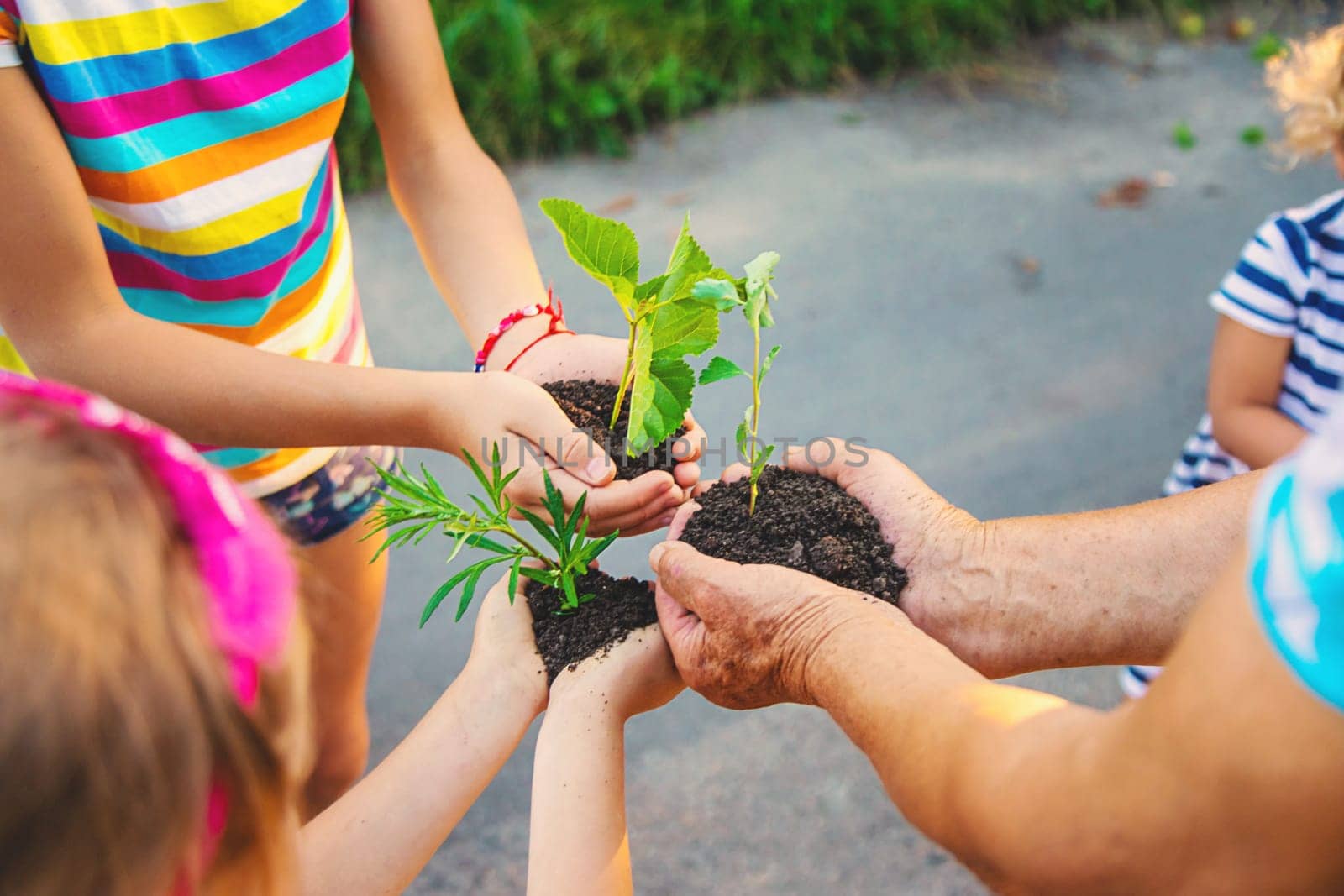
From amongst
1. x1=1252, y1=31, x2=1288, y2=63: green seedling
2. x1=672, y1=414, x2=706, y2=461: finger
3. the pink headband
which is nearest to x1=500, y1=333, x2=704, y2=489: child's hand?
x1=672, y1=414, x2=706, y2=461: finger

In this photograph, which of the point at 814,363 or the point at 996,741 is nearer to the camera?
the point at 996,741

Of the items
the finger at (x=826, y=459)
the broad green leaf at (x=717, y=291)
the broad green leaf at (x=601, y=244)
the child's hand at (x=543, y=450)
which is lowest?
the finger at (x=826, y=459)

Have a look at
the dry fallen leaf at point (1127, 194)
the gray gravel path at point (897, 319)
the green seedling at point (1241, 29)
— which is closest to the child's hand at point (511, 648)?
the gray gravel path at point (897, 319)

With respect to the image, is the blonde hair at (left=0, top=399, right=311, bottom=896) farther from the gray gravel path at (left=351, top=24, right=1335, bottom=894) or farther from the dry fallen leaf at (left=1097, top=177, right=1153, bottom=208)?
the dry fallen leaf at (left=1097, top=177, right=1153, bottom=208)

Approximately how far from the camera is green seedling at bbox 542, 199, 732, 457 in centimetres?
139

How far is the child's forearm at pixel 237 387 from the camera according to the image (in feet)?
4.47

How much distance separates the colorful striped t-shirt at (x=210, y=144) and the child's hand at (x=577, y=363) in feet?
1.25

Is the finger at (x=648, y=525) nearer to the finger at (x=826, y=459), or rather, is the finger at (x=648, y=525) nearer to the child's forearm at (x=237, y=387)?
the finger at (x=826, y=459)

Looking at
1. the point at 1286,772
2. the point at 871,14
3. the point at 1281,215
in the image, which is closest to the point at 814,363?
the point at 1281,215

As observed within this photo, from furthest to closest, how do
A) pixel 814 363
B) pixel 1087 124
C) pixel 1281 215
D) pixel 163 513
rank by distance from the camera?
1. pixel 1087 124
2. pixel 814 363
3. pixel 1281 215
4. pixel 163 513

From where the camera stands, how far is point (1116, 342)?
3.89 meters

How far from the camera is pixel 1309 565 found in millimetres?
621

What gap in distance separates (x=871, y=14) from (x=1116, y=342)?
236cm

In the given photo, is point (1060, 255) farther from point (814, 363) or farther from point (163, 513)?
point (163, 513)
